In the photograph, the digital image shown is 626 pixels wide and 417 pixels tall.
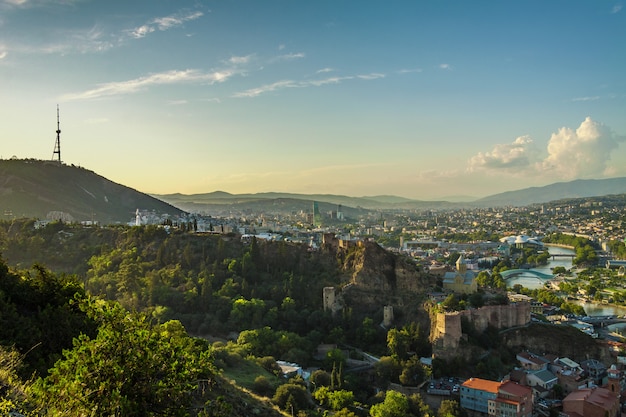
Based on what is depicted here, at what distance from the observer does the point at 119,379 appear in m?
3.60

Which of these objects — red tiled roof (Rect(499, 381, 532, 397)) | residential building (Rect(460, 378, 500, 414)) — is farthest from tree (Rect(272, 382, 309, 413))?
red tiled roof (Rect(499, 381, 532, 397))

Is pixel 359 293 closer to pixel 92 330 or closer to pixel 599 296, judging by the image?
pixel 92 330

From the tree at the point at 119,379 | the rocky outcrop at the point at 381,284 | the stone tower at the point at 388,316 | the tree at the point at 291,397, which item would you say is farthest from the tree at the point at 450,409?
the tree at the point at 119,379

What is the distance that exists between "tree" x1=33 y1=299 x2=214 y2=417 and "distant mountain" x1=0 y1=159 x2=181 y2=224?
133 feet

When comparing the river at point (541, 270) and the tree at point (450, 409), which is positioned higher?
the tree at point (450, 409)

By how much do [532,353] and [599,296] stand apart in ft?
62.0

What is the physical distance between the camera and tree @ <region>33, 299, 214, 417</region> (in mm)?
3473

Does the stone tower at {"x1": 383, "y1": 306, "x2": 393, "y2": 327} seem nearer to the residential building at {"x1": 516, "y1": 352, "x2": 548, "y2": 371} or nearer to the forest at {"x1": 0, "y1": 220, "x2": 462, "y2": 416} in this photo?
the forest at {"x1": 0, "y1": 220, "x2": 462, "y2": 416}

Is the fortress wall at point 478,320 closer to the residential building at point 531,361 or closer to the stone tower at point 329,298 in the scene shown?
the residential building at point 531,361

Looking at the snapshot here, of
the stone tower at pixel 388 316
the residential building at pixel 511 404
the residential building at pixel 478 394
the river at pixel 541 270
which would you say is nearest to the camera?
the residential building at pixel 511 404

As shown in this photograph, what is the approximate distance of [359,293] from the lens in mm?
21234

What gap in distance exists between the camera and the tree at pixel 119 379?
3.47m

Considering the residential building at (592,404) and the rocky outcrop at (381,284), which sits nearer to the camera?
the residential building at (592,404)

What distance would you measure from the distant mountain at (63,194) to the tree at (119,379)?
4041cm
